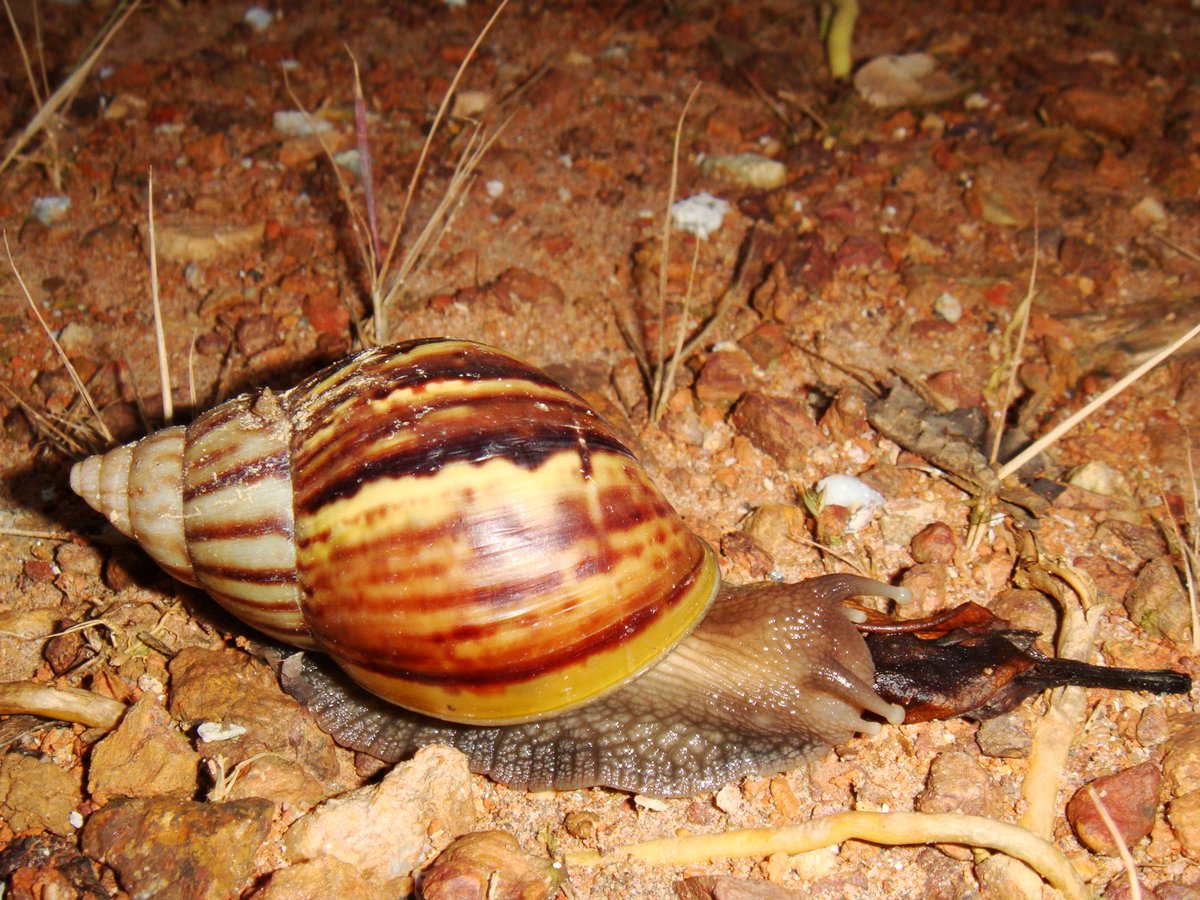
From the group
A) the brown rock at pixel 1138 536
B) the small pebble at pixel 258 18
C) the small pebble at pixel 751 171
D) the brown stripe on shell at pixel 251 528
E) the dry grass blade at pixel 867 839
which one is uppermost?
the small pebble at pixel 258 18

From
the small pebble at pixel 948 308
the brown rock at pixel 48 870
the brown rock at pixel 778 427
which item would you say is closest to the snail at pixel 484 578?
the brown rock at pixel 48 870

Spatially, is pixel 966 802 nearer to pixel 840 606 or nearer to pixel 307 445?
pixel 840 606

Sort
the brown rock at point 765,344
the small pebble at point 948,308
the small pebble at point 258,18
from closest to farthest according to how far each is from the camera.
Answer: the brown rock at point 765,344 < the small pebble at point 948,308 < the small pebble at point 258,18

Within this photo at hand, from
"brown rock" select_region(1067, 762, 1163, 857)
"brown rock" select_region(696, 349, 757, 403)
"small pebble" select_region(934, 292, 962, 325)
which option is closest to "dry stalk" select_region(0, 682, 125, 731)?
"brown rock" select_region(696, 349, 757, 403)

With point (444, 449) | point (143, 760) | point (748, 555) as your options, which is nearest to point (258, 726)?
point (143, 760)

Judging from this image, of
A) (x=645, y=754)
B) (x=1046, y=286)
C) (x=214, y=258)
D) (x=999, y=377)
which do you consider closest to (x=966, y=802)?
(x=645, y=754)

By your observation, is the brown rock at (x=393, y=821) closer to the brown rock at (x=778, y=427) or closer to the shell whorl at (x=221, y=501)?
the shell whorl at (x=221, y=501)

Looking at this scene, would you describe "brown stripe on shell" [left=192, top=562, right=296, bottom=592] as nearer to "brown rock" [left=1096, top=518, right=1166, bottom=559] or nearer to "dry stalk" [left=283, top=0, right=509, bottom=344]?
"dry stalk" [left=283, top=0, right=509, bottom=344]
